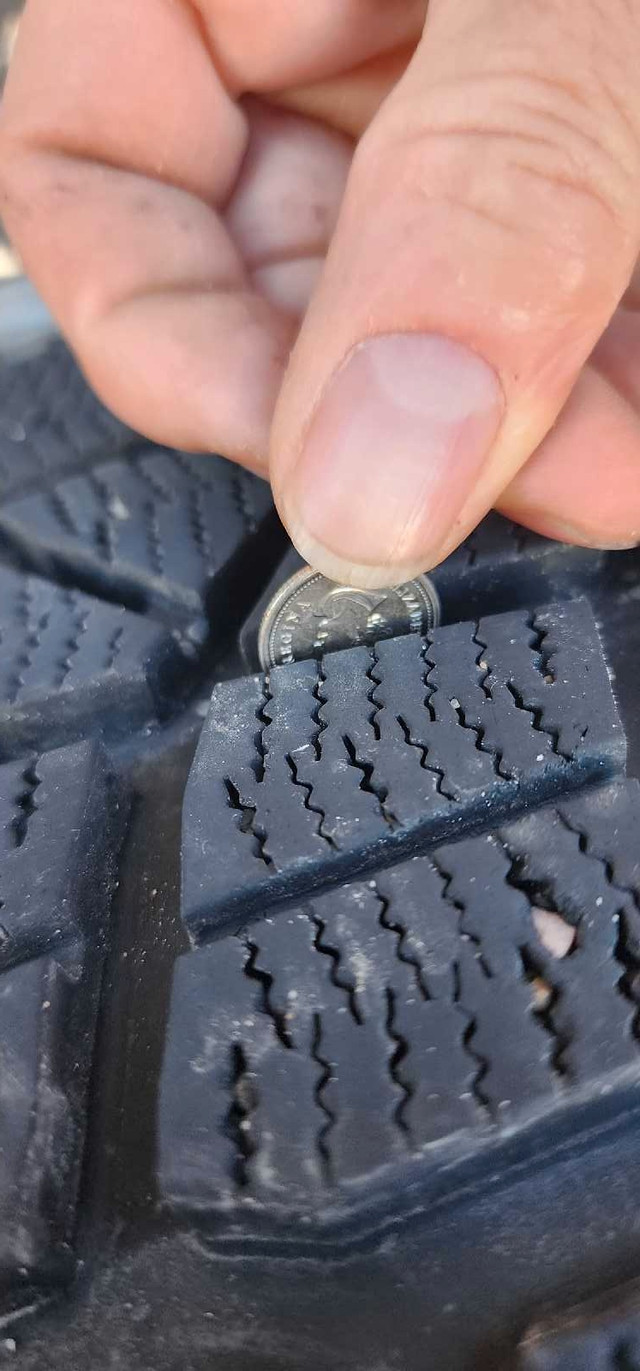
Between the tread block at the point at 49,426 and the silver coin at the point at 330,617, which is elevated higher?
the silver coin at the point at 330,617

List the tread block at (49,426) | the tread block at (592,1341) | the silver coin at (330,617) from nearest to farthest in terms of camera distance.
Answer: the tread block at (592,1341)
the silver coin at (330,617)
the tread block at (49,426)

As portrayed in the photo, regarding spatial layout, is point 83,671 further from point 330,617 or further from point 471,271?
point 471,271

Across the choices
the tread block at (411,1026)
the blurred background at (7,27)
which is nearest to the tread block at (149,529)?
the tread block at (411,1026)

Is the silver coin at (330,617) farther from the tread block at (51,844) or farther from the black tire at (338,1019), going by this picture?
the tread block at (51,844)

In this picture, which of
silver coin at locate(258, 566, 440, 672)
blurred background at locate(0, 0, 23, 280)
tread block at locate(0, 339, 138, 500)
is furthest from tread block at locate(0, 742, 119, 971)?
blurred background at locate(0, 0, 23, 280)

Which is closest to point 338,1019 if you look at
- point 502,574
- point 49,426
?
point 502,574

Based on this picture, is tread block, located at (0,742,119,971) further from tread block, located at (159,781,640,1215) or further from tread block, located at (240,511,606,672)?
tread block, located at (240,511,606,672)
